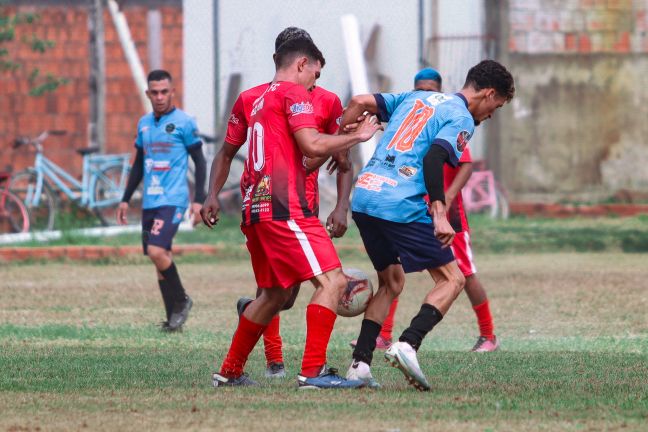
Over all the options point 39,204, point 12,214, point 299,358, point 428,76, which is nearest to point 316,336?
point 299,358

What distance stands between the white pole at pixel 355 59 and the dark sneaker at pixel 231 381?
40.9 feet

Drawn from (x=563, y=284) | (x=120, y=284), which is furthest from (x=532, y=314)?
(x=120, y=284)

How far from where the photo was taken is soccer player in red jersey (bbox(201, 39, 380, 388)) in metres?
7.22

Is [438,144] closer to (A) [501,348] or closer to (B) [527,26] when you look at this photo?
(A) [501,348]

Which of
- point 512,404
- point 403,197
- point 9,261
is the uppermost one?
point 403,197

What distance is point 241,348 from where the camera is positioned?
7531 mm

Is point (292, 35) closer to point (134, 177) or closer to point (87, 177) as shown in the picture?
point (134, 177)

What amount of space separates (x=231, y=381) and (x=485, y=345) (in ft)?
9.48

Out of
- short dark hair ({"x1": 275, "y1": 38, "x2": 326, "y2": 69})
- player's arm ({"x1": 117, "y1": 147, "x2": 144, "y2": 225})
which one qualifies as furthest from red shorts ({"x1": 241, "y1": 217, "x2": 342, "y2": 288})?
player's arm ({"x1": 117, "y1": 147, "x2": 144, "y2": 225})

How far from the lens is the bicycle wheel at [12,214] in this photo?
18.2 m

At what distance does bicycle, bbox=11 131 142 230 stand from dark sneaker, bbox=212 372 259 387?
1130 centimetres

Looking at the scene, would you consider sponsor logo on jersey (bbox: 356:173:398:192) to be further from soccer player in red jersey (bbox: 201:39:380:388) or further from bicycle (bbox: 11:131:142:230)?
bicycle (bbox: 11:131:142:230)

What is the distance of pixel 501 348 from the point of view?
10086 mm

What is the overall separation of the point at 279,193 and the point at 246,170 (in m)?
0.31
